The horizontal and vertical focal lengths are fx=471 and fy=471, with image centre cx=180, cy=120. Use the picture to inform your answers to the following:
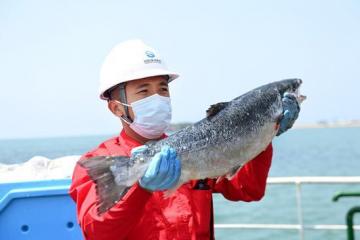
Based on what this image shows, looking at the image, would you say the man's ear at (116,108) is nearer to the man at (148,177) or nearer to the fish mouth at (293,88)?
the man at (148,177)

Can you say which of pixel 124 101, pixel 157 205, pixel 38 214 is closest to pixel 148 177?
pixel 157 205

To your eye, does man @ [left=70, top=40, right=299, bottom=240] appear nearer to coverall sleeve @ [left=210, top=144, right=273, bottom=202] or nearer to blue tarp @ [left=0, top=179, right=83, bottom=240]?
coverall sleeve @ [left=210, top=144, right=273, bottom=202]

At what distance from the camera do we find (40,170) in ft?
14.1

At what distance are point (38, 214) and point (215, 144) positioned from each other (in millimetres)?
1802

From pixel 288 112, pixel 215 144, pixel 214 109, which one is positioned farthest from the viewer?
pixel 288 112

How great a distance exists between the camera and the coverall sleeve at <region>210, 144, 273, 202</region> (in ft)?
9.65

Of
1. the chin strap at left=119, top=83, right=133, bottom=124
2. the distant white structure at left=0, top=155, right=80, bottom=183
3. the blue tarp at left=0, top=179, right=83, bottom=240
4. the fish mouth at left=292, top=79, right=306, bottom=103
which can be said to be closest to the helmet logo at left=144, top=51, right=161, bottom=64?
the chin strap at left=119, top=83, right=133, bottom=124

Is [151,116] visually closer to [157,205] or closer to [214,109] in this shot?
[214,109]

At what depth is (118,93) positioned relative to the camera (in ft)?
9.71

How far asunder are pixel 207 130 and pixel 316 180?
112 inches

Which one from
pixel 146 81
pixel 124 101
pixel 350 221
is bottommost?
pixel 350 221

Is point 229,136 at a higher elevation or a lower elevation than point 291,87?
lower

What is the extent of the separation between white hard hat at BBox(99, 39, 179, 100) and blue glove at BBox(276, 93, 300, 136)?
72 cm

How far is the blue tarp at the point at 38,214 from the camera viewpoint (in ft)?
12.1
